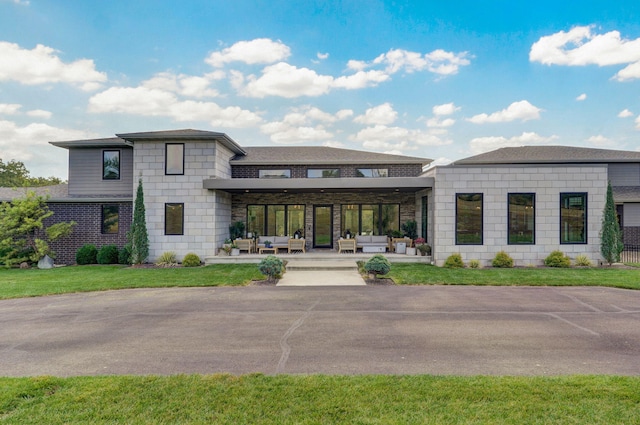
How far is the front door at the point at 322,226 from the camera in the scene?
58.8 ft

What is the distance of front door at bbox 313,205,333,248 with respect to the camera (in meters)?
17.9

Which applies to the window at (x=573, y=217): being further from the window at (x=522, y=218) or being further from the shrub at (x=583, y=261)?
the window at (x=522, y=218)

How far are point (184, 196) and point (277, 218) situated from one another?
507 centimetres

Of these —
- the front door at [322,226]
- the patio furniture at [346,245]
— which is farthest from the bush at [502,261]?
the front door at [322,226]

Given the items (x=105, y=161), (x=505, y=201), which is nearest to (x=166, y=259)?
(x=105, y=161)

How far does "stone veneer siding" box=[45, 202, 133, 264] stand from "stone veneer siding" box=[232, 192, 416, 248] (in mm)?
5189

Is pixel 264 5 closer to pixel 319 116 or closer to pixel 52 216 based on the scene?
pixel 319 116

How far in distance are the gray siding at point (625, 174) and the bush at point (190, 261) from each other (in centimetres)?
2426

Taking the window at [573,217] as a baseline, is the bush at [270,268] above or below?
below

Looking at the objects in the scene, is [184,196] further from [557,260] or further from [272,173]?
[557,260]

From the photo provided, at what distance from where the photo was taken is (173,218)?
579 inches

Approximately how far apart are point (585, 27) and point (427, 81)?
7834 millimetres

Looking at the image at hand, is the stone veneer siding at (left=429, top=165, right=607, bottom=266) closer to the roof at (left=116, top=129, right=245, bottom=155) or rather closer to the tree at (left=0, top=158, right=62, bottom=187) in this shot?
the roof at (left=116, top=129, right=245, bottom=155)

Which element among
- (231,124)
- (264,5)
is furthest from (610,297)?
(231,124)
